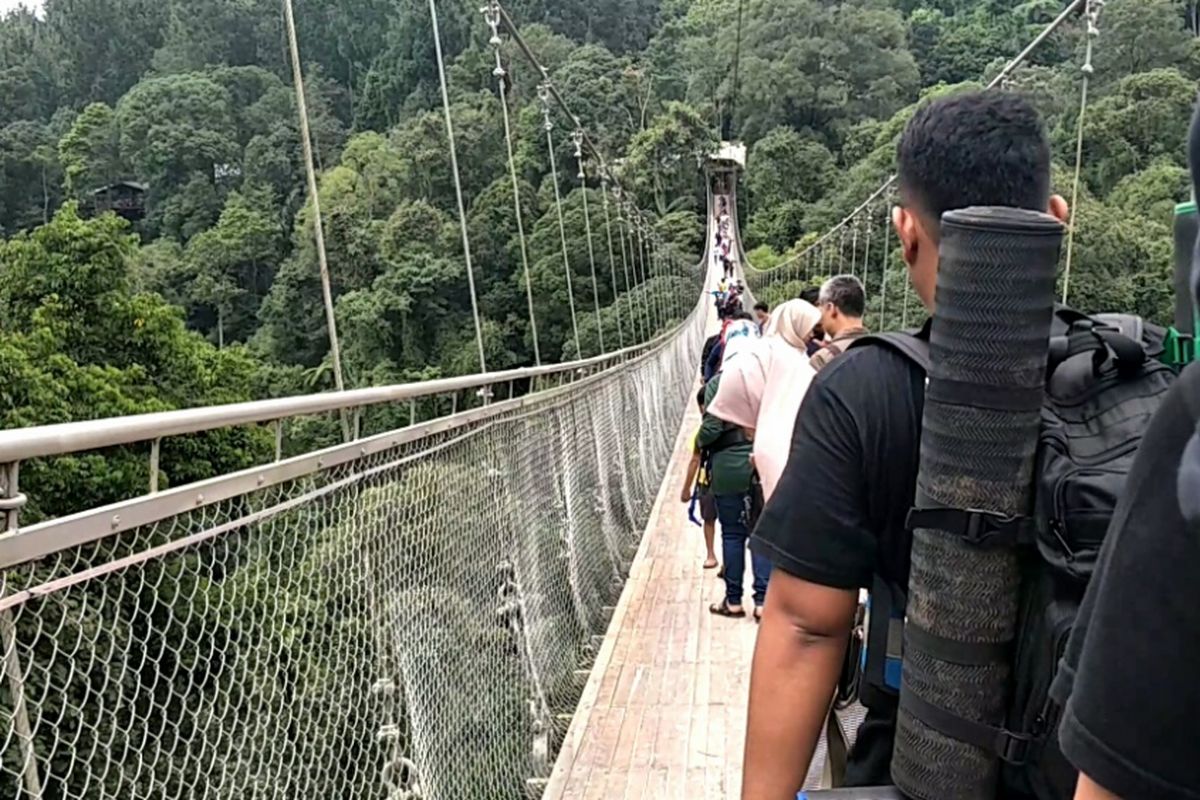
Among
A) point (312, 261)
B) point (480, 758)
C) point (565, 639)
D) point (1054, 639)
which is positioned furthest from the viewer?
point (312, 261)

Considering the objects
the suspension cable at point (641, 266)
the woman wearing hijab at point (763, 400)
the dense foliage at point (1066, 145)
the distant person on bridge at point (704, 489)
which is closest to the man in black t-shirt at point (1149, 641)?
the dense foliage at point (1066, 145)

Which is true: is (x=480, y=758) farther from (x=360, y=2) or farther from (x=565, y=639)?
(x=360, y=2)

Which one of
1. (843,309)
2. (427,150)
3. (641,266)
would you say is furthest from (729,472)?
(427,150)

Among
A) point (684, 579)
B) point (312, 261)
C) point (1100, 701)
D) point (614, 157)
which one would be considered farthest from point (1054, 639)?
point (614, 157)

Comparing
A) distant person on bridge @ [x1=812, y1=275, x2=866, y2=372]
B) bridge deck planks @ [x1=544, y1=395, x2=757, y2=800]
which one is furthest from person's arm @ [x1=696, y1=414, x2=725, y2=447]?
distant person on bridge @ [x1=812, y1=275, x2=866, y2=372]

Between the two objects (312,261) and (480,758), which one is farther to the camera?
(312,261)

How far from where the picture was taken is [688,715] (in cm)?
245

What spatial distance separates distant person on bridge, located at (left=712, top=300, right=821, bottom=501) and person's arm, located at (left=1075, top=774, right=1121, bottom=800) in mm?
861

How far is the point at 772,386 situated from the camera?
155 cm

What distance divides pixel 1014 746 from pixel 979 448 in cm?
18

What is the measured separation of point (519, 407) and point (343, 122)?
3381 cm

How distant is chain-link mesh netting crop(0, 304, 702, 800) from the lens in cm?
87

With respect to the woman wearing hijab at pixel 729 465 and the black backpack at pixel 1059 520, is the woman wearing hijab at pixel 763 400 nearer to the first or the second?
the woman wearing hijab at pixel 729 465

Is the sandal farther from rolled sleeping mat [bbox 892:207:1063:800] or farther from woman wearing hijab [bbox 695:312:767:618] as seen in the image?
rolled sleeping mat [bbox 892:207:1063:800]
